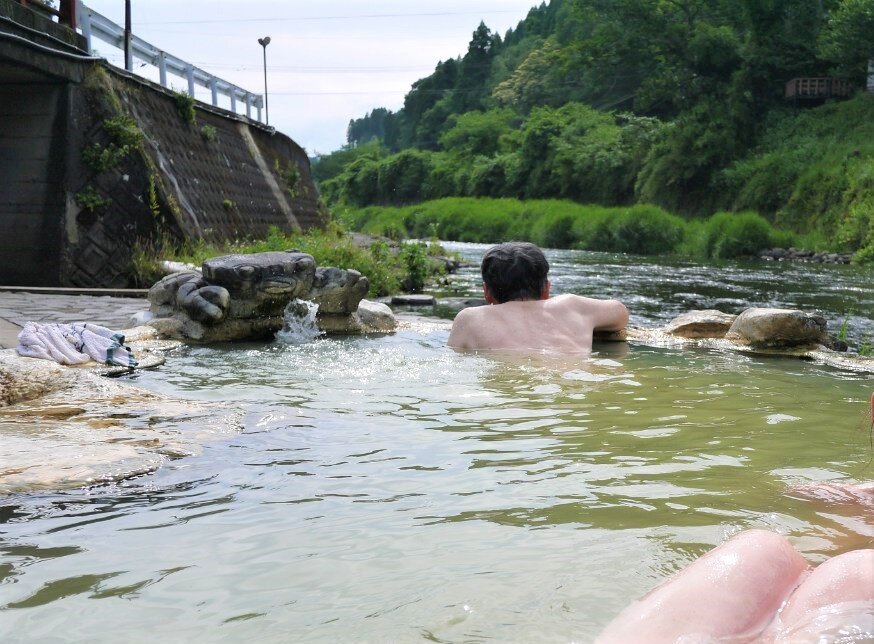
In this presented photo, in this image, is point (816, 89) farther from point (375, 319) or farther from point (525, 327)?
point (525, 327)

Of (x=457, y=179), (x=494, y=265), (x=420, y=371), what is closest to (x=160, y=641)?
(x=420, y=371)

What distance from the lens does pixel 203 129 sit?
19812 mm

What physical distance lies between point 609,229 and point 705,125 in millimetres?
14984

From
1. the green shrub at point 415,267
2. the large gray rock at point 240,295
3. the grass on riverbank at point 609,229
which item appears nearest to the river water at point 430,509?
the large gray rock at point 240,295

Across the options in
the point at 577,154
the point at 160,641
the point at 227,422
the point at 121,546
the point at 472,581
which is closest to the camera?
the point at 160,641

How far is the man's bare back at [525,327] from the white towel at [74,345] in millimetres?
2496

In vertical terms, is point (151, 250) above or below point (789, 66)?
below

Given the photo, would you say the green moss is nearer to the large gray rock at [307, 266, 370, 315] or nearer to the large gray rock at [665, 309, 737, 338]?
the large gray rock at [307, 266, 370, 315]

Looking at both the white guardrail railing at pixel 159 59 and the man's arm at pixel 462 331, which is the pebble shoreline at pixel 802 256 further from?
the man's arm at pixel 462 331

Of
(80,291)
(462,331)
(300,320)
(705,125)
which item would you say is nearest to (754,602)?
(462,331)

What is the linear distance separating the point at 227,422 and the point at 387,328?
197 inches

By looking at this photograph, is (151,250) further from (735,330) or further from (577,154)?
(577,154)

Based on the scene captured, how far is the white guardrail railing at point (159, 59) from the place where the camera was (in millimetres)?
15477

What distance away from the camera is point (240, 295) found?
28.2ft
